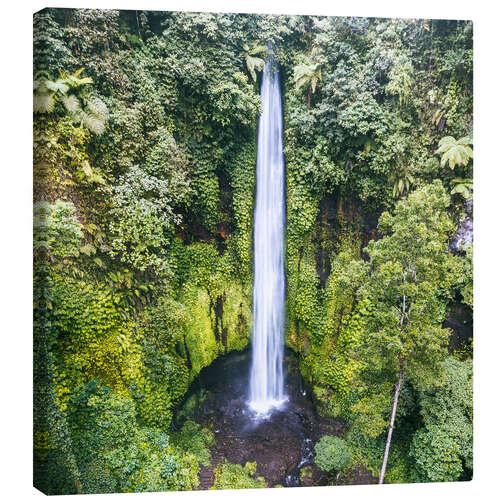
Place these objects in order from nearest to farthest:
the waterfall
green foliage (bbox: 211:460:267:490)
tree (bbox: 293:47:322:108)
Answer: green foliage (bbox: 211:460:267:490), tree (bbox: 293:47:322:108), the waterfall

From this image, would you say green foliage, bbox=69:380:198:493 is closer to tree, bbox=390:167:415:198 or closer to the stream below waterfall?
the stream below waterfall

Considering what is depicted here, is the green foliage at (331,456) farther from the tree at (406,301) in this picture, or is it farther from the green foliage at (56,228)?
the green foliage at (56,228)

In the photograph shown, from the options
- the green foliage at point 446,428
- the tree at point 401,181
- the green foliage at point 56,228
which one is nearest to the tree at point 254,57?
the tree at point 401,181

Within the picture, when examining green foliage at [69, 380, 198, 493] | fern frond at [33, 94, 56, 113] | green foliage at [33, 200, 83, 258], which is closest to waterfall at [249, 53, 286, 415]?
green foliage at [69, 380, 198, 493]

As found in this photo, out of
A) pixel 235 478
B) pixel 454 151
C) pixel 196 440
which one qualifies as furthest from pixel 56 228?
pixel 454 151

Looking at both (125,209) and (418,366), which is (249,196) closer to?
(125,209)

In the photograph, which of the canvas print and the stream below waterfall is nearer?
the canvas print
